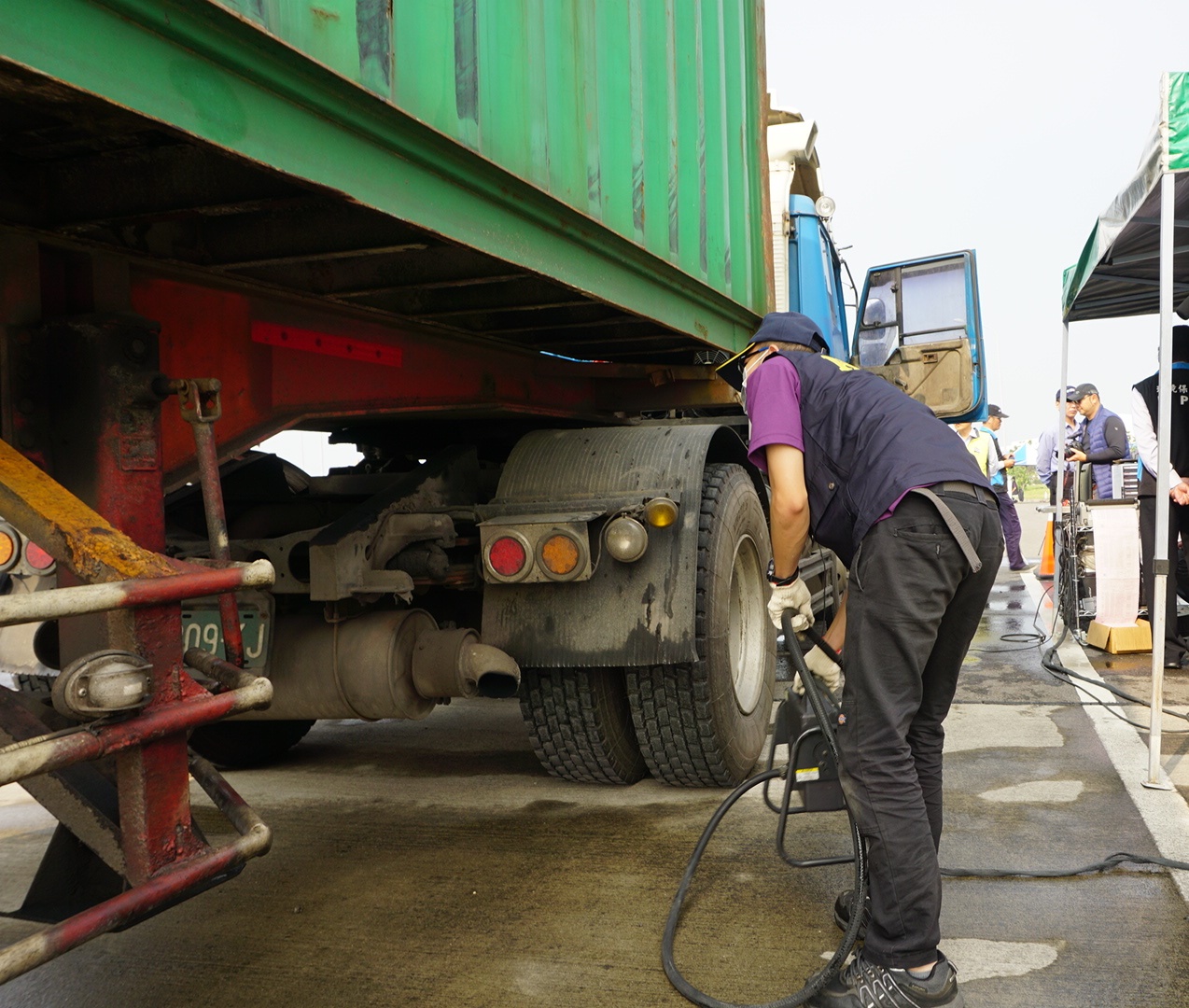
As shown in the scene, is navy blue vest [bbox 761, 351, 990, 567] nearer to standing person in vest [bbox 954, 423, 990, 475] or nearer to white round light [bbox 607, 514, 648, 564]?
white round light [bbox 607, 514, 648, 564]

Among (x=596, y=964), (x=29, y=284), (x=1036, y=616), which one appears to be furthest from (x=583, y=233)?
(x=1036, y=616)

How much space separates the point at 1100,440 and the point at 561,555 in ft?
21.9

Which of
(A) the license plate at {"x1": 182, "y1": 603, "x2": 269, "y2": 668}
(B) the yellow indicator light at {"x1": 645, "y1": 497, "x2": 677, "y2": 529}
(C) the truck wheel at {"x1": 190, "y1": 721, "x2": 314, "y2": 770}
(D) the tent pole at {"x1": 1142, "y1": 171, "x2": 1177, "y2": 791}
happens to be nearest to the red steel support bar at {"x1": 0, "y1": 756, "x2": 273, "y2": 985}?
(A) the license plate at {"x1": 182, "y1": 603, "x2": 269, "y2": 668}

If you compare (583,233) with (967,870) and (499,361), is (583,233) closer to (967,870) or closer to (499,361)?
(499,361)

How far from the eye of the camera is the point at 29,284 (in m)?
2.06

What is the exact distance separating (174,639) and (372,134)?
0.98 meters

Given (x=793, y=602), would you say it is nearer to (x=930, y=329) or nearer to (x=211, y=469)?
(x=211, y=469)

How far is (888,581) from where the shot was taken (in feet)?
7.49

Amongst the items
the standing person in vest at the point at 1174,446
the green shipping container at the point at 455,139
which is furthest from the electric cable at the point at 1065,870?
the standing person in vest at the point at 1174,446

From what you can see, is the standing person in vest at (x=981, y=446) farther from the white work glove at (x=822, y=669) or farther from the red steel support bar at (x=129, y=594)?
the red steel support bar at (x=129, y=594)

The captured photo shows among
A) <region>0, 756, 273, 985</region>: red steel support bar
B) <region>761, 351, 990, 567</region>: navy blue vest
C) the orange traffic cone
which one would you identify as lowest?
the orange traffic cone

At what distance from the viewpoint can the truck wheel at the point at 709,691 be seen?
348 centimetres

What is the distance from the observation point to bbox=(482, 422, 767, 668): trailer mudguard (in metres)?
3.20

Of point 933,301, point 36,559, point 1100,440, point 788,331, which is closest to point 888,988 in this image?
point 788,331
